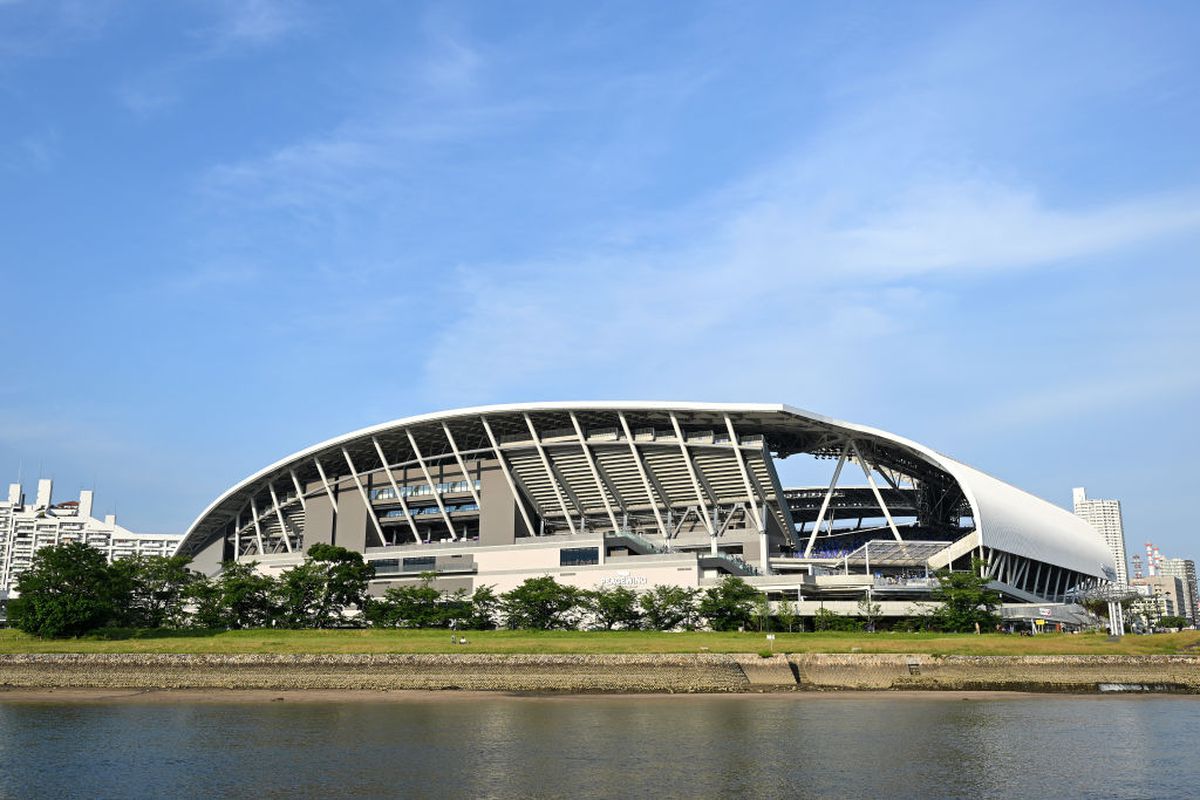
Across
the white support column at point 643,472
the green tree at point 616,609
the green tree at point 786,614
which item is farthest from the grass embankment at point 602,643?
the white support column at point 643,472

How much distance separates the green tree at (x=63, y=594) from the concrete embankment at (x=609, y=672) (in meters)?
7.04

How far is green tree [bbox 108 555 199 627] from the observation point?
76.0m

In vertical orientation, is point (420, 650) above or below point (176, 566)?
below

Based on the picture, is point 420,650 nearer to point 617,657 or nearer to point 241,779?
point 617,657

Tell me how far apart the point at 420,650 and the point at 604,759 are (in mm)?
31435

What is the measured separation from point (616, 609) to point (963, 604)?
1049 inches

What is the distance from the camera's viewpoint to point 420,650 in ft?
201

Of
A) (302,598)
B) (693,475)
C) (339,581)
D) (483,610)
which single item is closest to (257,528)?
(302,598)

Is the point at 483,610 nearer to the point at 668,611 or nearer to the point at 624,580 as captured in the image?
the point at 624,580

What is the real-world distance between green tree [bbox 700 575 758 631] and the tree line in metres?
0.07

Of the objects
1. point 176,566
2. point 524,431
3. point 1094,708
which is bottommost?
point 1094,708

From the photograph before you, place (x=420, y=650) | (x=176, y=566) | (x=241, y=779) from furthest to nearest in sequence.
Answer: (x=176, y=566)
(x=420, y=650)
(x=241, y=779)

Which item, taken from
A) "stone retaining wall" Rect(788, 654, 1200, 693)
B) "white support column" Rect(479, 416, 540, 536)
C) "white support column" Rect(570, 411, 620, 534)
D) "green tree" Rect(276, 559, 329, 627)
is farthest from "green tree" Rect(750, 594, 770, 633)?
"green tree" Rect(276, 559, 329, 627)

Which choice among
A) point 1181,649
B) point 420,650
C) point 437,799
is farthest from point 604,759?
point 1181,649
